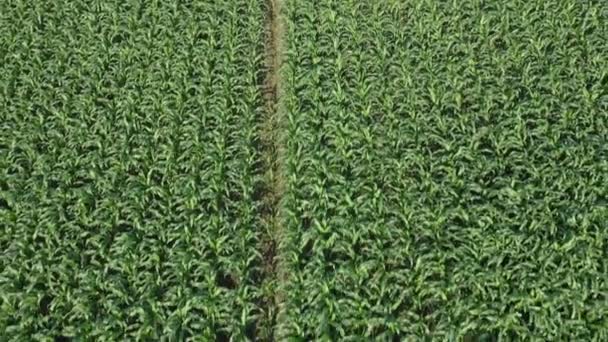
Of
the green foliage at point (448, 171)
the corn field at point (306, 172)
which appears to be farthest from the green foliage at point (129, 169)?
the green foliage at point (448, 171)

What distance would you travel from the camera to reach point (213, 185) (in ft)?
25.9

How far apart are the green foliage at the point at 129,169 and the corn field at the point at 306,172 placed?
0.03m

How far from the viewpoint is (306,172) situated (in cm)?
819

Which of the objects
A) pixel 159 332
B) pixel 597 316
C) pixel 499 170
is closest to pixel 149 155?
pixel 159 332

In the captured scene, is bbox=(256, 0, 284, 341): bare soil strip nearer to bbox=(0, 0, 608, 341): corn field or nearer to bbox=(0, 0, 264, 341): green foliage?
bbox=(0, 0, 608, 341): corn field

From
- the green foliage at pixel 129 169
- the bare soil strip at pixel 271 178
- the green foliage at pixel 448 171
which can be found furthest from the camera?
the bare soil strip at pixel 271 178

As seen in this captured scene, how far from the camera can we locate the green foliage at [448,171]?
6.65m

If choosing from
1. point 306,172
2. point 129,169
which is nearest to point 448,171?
point 306,172

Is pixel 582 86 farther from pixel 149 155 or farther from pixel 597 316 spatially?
pixel 149 155

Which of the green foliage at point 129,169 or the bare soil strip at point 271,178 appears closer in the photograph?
the green foliage at point 129,169

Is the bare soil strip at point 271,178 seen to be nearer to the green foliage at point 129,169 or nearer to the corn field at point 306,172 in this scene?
the corn field at point 306,172

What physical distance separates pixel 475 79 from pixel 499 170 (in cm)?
190

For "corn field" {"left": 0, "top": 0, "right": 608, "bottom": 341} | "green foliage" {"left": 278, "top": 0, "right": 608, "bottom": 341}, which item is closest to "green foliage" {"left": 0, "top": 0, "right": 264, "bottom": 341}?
"corn field" {"left": 0, "top": 0, "right": 608, "bottom": 341}

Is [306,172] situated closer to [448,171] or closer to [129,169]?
[448,171]
